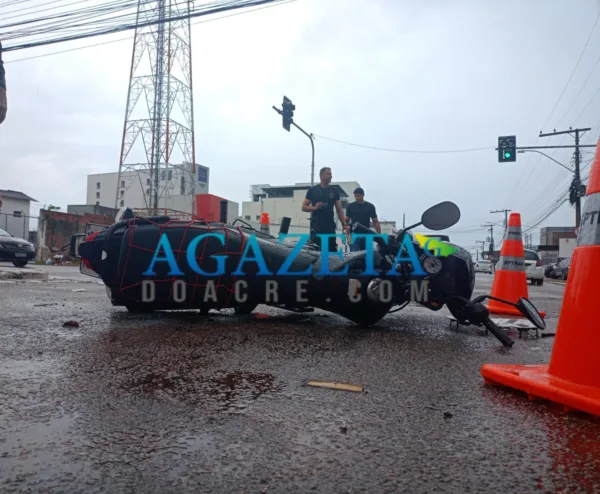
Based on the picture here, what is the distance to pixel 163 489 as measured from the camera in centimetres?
146

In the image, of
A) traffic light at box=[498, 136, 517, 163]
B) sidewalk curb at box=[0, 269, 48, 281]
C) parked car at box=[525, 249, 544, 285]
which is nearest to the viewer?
sidewalk curb at box=[0, 269, 48, 281]

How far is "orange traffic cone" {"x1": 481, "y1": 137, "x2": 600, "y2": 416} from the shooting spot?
227 cm

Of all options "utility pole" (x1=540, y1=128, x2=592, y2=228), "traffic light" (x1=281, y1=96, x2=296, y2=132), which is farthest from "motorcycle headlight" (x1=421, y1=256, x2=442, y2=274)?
"utility pole" (x1=540, y1=128, x2=592, y2=228)

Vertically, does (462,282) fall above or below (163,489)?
above

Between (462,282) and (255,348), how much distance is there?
2099mm

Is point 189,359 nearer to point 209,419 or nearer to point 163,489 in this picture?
point 209,419

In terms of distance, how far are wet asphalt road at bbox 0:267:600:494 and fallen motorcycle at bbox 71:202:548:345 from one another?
77 centimetres

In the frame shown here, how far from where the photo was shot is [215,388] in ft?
8.08

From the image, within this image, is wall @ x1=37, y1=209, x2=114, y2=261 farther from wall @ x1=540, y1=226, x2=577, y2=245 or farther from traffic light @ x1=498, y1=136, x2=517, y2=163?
wall @ x1=540, y1=226, x2=577, y2=245

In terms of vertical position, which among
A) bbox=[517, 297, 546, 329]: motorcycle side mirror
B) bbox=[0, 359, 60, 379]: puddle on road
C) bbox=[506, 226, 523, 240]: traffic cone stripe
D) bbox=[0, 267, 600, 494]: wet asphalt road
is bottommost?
bbox=[0, 267, 600, 494]: wet asphalt road

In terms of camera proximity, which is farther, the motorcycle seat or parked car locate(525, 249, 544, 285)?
parked car locate(525, 249, 544, 285)

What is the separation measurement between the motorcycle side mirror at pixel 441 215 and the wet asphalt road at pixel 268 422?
38.2 inches

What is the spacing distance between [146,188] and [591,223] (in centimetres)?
7526

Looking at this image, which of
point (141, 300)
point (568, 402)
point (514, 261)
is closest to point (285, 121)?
point (514, 261)
